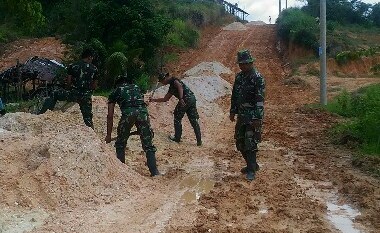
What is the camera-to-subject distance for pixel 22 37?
1326 inches

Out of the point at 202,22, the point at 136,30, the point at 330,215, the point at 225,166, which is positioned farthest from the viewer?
the point at 202,22

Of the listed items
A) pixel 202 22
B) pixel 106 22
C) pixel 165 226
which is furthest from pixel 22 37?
pixel 165 226

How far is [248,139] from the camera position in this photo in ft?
→ 25.6

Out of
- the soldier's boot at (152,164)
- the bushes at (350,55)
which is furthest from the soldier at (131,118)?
the bushes at (350,55)

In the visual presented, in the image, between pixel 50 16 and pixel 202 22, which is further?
pixel 202 22

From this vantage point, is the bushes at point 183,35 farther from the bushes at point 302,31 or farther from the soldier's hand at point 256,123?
the soldier's hand at point 256,123

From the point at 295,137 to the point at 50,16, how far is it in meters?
22.2

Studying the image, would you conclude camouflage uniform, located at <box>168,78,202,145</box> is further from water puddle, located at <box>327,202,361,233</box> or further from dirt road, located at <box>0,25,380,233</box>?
water puddle, located at <box>327,202,361,233</box>

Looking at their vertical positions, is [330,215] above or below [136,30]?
below

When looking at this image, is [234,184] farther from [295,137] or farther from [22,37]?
[22,37]

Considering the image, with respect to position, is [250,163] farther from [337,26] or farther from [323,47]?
[337,26]

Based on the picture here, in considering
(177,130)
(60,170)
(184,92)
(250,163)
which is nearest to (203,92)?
(177,130)

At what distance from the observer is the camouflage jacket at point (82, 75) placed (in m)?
9.52

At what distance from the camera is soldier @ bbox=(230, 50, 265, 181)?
7.72 meters
